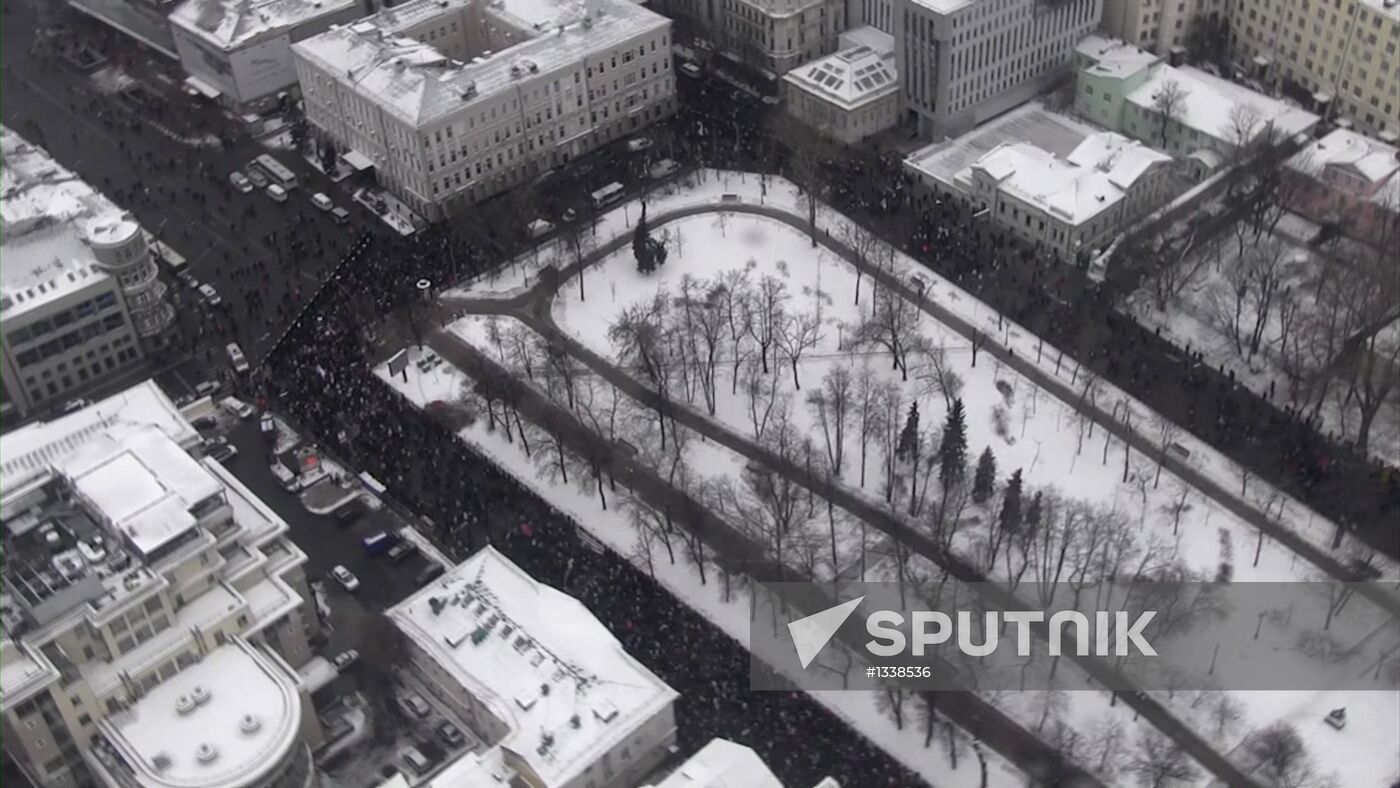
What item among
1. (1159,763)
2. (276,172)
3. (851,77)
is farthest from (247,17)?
(1159,763)

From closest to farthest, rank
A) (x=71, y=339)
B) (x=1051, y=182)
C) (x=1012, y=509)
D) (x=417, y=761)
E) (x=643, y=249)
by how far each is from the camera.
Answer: (x=417, y=761), (x=1012, y=509), (x=71, y=339), (x=643, y=249), (x=1051, y=182)

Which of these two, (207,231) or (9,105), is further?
(9,105)

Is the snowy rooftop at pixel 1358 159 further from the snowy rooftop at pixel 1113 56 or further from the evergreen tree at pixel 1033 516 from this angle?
the evergreen tree at pixel 1033 516

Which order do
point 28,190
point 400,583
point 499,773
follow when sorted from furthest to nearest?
point 28,190, point 400,583, point 499,773

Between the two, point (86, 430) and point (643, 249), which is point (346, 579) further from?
point (643, 249)

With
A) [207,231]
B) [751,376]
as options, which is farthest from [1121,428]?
[207,231]

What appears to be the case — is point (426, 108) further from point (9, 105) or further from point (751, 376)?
point (9, 105)
